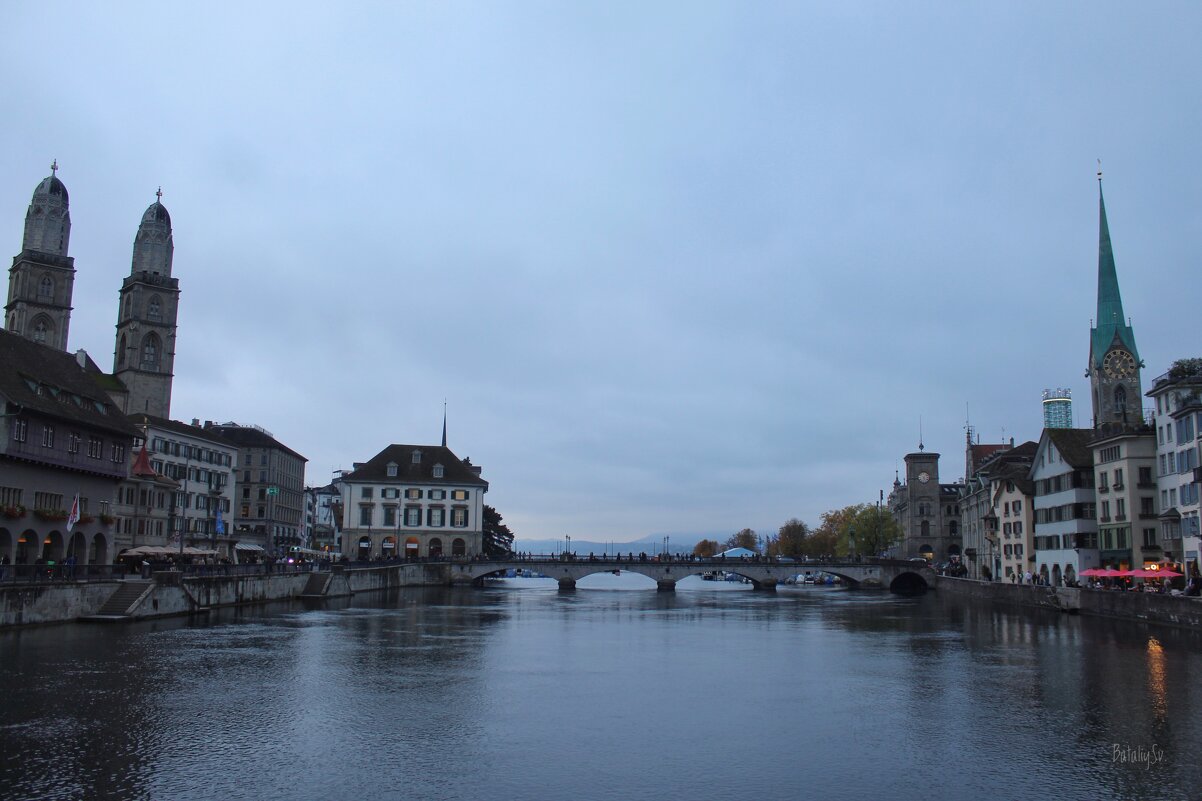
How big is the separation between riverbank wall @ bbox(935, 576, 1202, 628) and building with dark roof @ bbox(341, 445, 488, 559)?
2394 inches

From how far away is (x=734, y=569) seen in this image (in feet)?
377

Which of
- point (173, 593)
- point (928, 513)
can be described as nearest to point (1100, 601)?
point (173, 593)

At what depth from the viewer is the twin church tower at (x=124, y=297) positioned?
109m

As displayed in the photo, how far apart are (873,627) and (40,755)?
48.0 meters

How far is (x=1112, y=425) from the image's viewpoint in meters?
71.8

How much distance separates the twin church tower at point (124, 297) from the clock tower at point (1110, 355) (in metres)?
103

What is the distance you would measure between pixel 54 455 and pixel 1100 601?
217ft

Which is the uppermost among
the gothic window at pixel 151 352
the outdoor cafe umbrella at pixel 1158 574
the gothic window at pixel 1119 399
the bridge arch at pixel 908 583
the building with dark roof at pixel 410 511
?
the gothic window at pixel 151 352

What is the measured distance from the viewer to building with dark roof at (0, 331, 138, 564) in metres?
52.2

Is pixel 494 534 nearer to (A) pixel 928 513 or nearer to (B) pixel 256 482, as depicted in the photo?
(B) pixel 256 482

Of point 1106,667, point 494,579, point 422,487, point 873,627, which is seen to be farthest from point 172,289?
point 1106,667

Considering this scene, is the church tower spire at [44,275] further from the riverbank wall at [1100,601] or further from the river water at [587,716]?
the riverbank wall at [1100,601]

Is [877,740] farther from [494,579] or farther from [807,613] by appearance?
[494,579]

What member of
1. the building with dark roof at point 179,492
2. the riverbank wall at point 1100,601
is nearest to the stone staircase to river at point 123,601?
the building with dark roof at point 179,492
